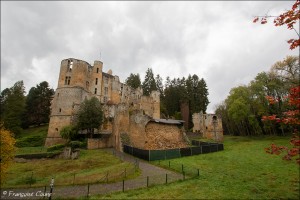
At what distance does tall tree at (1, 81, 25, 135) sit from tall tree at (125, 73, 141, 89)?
33971 millimetres

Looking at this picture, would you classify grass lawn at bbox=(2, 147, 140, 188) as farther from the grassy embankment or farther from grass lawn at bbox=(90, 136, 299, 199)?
grass lawn at bbox=(90, 136, 299, 199)

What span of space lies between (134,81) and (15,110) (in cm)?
3799

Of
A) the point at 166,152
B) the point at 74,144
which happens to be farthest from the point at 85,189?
the point at 74,144

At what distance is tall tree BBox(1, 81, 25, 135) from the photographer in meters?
41.4

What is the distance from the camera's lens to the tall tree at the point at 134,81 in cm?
6827

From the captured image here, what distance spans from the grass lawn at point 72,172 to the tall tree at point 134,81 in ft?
149

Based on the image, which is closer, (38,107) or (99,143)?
(99,143)

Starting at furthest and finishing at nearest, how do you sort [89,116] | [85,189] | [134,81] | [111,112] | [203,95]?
1. [134,81]
2. [203,95]
3. [111,112]
4. [89,116]
5. [85,189]

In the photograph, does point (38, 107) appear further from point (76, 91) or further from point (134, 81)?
point (134, 81)

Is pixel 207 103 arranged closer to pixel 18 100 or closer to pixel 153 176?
pixel 153 176

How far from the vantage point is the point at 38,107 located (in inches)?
2032

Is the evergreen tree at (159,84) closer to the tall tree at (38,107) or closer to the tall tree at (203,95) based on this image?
the tall tree at (203,95)

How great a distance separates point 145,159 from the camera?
22.4m

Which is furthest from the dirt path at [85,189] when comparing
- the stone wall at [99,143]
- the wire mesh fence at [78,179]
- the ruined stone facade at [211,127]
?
the ruined stone facade at [211,127]
